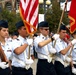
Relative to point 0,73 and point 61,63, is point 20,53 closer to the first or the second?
point 0,73

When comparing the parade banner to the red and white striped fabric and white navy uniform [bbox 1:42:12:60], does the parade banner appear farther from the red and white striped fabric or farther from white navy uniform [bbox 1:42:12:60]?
white navy uniform [bbox 1:42:12:60]

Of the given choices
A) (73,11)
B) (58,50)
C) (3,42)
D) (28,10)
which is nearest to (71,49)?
(58,50)

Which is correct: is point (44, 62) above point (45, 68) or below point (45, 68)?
above

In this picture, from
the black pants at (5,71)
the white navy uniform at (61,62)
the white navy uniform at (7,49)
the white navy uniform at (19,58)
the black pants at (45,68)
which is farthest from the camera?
the white navy uniform at (61,62)

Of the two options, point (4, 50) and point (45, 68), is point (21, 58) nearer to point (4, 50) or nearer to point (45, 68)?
point (4, 50)

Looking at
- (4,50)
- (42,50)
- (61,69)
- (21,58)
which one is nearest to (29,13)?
(42,50)

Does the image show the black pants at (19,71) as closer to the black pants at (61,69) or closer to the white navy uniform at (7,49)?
the white navy uniform at (7,49)

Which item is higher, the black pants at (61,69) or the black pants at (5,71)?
the black pants at (5,71)

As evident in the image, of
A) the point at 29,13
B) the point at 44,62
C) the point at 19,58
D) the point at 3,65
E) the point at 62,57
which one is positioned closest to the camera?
the point at 3,65

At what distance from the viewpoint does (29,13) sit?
670cm

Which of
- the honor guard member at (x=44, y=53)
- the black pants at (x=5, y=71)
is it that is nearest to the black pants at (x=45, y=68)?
the honor guard member at (x=44, y=53)

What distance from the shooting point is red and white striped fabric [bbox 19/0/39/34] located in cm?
658

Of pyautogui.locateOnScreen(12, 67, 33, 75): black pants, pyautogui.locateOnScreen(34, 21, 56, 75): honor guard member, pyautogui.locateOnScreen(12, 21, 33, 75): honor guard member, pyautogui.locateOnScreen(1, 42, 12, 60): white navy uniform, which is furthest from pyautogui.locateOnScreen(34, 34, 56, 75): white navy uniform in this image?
pyautogui.locateOnScreen(1, 42, 12, 60): white navy uniform

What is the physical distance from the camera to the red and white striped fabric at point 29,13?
6580 mm
